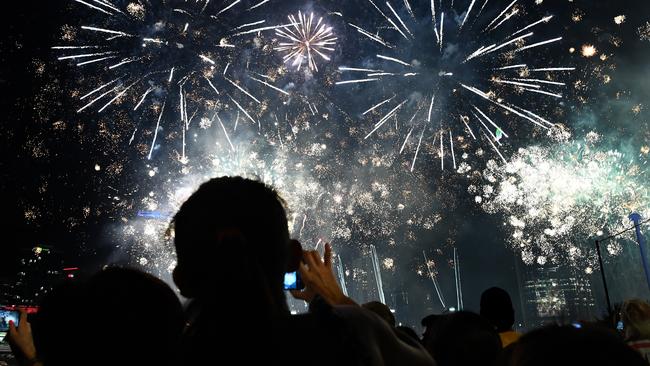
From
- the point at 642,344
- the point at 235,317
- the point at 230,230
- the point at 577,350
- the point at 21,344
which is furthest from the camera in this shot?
the point at 642,344

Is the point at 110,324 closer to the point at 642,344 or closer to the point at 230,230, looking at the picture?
A: the point at 230,230

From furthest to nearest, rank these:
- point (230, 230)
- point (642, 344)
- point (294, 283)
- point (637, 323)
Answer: point (637, 323)
point (642, 344)
point (294, 283)
point (230, 230)

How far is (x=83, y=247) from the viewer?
137ft

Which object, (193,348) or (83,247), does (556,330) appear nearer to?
(193,348)

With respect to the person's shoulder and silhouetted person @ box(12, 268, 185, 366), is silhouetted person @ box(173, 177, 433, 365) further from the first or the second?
the person's shoulder

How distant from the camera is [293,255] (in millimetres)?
1936

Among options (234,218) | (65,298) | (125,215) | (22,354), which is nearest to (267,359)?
(234,218)

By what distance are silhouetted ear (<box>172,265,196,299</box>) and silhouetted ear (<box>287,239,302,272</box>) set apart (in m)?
0.38

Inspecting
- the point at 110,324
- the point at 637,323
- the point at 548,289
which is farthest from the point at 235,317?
the point at 548,289

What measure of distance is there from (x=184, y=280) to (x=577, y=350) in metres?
1.34

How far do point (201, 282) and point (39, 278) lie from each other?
45.5 m

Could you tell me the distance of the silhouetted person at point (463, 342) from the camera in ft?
9.67

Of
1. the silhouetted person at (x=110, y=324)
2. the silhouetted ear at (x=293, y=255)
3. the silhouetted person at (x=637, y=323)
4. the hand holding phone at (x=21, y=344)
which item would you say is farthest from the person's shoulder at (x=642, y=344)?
the hand holding phone at (x=21, y=344)

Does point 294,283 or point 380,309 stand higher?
point 294,283
